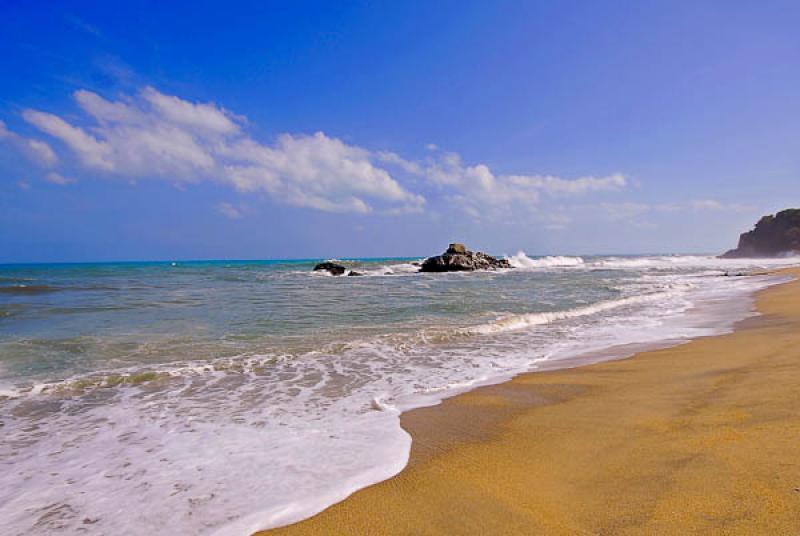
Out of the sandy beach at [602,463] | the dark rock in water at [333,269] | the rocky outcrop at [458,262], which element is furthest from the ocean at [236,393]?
the rocky outcrop at [458,262]

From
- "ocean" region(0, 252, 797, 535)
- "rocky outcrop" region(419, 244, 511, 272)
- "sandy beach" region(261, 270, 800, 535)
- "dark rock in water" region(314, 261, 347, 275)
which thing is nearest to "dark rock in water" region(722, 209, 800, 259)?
"rocky outcrop" region(419, 244, 511, 272)

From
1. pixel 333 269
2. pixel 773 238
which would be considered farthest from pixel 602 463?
A: pixel 773 238

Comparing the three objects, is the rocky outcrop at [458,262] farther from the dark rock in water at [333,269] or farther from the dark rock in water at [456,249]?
the dark rock in water at [333,269]

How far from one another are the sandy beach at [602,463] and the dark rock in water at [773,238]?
318 feet

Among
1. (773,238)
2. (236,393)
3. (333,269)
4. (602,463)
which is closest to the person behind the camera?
(602,463)

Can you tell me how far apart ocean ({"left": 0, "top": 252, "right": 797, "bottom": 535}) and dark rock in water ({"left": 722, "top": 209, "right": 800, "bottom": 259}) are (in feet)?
295

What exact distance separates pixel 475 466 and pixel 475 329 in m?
6.71

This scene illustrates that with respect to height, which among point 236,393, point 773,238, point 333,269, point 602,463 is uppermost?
point 773,238

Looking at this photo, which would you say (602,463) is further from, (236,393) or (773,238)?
(773,238)

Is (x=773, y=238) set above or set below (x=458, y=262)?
above

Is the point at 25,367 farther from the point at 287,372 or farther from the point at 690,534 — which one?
the point at 690,534

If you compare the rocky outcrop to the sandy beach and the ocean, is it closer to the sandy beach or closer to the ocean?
the ocean

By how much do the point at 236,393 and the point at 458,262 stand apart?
38.5 meters

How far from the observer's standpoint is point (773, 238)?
81938 millimetres
